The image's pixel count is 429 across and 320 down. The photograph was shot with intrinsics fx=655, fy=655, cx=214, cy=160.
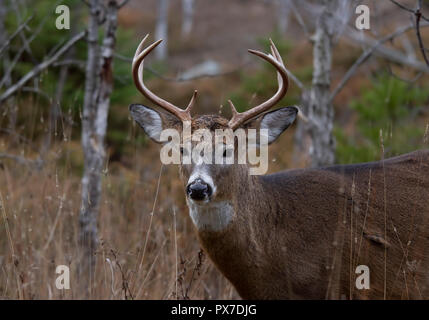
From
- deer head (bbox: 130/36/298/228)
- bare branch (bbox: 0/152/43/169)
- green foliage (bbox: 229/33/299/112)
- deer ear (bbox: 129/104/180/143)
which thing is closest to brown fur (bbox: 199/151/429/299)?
deer head (bbox: 130/36/298/228)

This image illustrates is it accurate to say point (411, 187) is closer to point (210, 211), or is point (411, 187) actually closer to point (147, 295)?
point (210, 211)

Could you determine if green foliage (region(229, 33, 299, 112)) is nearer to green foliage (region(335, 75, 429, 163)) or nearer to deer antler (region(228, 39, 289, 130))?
green foliage (region(335, 75, 429, 163))

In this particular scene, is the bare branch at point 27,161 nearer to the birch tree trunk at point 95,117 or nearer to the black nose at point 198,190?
the birch tree trunk at point 95,117

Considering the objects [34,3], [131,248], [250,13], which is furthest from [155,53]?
[131,248]

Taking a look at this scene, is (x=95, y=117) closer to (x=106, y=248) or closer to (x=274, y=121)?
(x=106, y=248)

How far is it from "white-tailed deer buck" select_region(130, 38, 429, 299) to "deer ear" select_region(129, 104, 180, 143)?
2 cm

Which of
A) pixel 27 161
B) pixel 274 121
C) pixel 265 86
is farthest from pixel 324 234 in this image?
pixel 265 86

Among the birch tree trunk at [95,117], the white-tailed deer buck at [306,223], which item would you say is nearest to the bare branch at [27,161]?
the birch tree trunk at [95,117]

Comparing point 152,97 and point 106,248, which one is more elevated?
point 152,97

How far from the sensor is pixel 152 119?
488 cm

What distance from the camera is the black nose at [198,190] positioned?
398 centimetres

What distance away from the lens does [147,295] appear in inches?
211

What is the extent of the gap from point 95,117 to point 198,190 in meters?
2.44
